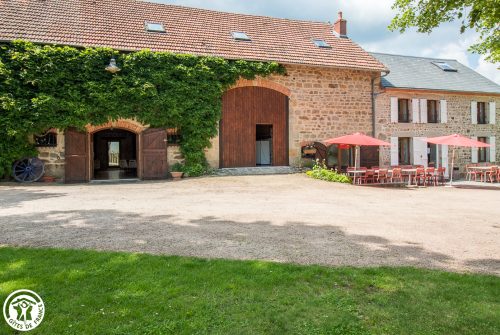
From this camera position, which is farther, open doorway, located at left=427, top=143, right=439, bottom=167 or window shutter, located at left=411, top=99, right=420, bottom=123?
open doorway, located at left=427, top=143, right=439, bottom=167

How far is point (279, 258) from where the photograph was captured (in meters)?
4.00

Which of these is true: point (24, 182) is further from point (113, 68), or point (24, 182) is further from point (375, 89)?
point (375, 89)

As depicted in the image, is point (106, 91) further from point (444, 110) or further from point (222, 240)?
point (444, 110)

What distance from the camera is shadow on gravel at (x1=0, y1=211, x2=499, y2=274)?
4.06 metres

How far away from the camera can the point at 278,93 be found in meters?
15.4

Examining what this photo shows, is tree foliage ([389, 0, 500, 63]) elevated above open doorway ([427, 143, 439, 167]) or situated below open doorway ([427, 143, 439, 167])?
above

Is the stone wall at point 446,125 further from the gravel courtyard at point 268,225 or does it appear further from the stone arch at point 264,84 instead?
the gravel courtyard at point 268,225

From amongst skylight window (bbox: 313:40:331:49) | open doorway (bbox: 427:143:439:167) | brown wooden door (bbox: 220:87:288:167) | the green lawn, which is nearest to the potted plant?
brown wooden door (bbox: 220:87:288:167)

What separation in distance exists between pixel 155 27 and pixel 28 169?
758cm

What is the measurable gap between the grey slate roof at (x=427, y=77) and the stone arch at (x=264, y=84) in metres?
5.27

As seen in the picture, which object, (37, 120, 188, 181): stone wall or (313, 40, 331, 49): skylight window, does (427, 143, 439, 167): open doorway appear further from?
(37, 120, 188, 181): stone wall

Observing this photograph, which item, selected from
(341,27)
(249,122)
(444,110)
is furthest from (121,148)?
(444,110)

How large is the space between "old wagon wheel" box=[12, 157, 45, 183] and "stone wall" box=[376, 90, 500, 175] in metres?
14.4

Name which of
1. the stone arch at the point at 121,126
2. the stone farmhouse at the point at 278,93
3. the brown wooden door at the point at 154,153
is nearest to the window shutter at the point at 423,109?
the stone farmhouse at the point at 278,93
